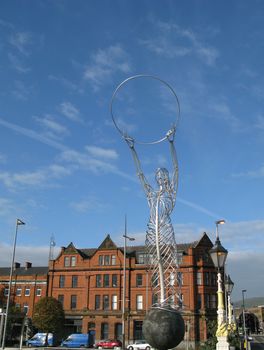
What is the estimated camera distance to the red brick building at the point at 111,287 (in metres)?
64.4

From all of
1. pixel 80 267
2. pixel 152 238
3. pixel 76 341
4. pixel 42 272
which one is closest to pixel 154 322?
pixel 152 238

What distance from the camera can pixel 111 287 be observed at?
68.6 meters

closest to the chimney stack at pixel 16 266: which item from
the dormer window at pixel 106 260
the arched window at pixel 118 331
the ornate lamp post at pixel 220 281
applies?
the dormer window at pixel 106 260

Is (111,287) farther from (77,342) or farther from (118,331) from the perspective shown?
(77,342)

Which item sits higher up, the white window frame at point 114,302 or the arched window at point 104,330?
the white window frame at point 114,302

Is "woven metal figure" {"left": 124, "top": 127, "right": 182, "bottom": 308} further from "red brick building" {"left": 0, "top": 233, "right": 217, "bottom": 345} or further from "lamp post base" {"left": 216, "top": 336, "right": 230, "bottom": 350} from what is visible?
"red brick building" {"left": 0, "top": 233, "right": 217, "bottom": 345}

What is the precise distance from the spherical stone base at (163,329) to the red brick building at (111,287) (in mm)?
49767

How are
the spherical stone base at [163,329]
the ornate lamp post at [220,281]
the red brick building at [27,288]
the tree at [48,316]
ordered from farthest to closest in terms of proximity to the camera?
the red brick building at [27,288] < the tree at [48,316] < the ornate lamp post at [220,281] < the spherical stone base at [163,329]

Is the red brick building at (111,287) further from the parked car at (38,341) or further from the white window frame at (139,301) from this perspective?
the parked car at (38,341)

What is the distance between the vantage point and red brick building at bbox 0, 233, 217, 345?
64.4 m

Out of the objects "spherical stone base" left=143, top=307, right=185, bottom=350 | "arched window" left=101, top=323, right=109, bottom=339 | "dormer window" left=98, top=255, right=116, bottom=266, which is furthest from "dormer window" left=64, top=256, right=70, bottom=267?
"spherical stone base" left=143, top=307, right=185, bottom=350

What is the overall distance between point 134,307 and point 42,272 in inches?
747

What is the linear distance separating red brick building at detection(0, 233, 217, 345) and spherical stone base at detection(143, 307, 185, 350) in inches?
1959

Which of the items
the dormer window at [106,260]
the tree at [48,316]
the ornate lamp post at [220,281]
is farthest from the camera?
the dormer window at [106,260]
